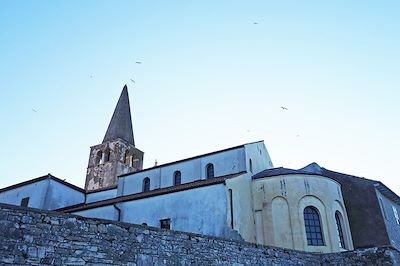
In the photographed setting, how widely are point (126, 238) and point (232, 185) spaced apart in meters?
11.1

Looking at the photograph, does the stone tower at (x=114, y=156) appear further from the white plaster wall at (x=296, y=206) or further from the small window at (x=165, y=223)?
the white plaster wall at (x=296, y=206)

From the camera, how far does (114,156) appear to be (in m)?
39.7

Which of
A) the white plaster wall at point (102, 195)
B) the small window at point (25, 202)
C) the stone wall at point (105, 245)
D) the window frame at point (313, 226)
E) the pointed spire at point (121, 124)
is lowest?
the stone wall at point (105, 245)

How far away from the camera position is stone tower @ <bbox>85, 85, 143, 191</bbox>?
127ft

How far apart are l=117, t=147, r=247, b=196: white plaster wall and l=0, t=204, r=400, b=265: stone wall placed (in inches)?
467

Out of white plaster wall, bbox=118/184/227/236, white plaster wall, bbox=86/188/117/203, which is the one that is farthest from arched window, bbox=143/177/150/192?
white plaster wall, bbox=118/184/227/236

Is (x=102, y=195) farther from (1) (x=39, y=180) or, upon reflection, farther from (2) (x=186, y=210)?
(2) (x=186, y=210)

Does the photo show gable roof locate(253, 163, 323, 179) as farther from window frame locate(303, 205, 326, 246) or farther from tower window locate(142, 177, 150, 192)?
tower window locate(142, 177, 150, 192)

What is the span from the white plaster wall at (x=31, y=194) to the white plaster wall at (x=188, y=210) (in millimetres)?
8921

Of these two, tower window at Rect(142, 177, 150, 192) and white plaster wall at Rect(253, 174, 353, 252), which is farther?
tower window at Rect(142, 177, 150, 192)

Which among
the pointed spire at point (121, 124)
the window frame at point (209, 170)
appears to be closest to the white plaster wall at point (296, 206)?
the window frame at point (209, 170)

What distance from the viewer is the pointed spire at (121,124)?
4209 centimetres

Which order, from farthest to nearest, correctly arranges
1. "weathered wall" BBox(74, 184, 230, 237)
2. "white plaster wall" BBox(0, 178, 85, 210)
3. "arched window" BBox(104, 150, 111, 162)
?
1. "arched window" BBox(104, 150, 111, 162)
2. "white plaster wall" BBox(0, 178, 85, 210)
3. "weathered wall" BBox(74, 184, 230, 237)

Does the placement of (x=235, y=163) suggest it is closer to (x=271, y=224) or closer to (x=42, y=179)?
(x=271, y=224)
